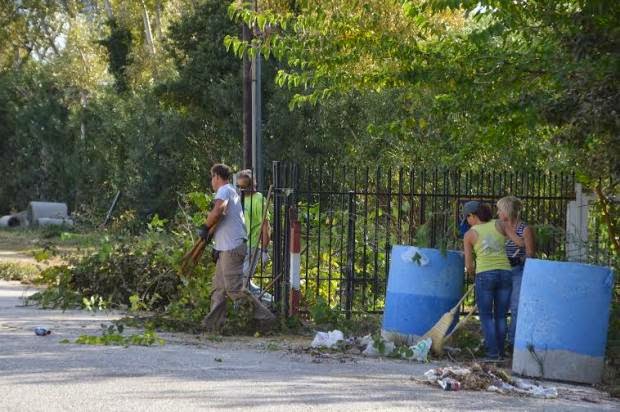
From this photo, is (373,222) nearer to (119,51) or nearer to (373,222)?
(373,222)

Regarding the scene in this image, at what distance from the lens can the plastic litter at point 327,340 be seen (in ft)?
40.0

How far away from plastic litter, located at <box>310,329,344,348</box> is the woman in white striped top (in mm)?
1781

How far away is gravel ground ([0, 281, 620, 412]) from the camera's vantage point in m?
8.62

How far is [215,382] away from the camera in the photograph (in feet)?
31.3

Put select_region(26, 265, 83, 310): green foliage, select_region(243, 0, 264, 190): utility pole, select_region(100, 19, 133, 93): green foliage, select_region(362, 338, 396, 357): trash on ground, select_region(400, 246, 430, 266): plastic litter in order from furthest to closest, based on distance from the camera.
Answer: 1. select_region(100, 19, 133, 93): green foliage
2. select_region(243, 0, 264, 190): utility pole
3. select_region(26, 265, 83, 310): green foliage
4. select_region(400, 246, 430, 266): plastic litter
5. select_region(362, 338, 396, 357): trash on ground

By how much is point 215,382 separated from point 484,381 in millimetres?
2195

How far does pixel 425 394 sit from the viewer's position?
31.2ft

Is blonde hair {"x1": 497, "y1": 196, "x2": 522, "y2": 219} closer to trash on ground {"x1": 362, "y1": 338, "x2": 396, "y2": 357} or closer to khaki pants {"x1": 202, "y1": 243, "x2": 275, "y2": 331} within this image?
trash on ground {"x1": 362, "y1": 338, "x2": 396, "y2": 357}

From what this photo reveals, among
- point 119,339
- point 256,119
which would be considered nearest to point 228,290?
point 119,339

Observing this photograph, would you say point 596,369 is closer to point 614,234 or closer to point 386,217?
point 614,234

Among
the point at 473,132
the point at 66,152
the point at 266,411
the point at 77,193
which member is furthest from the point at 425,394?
the point at 66,152

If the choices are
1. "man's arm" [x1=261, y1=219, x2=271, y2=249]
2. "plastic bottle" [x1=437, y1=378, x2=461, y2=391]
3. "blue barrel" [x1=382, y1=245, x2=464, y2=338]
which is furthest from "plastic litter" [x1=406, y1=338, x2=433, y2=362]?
"man's arm" [x1=261, y1=219, x2=271, y2=249]

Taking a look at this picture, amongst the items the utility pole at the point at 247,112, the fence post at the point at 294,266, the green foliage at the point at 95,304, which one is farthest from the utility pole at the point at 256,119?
the fence post at the point at 294,266

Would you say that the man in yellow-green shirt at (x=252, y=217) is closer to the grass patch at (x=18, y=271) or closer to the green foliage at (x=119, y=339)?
the green foliage at (x=119, y=339)
